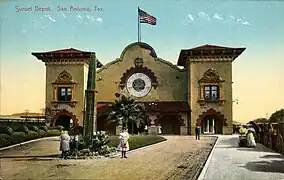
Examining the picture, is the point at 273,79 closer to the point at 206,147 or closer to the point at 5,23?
the point at 5,23

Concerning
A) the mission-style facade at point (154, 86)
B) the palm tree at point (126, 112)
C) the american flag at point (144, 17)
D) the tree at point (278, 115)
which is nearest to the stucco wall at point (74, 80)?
the mission-style facade at point (154, 86)

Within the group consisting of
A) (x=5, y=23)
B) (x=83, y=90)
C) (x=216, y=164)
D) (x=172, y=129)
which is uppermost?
(x=5, y=23)

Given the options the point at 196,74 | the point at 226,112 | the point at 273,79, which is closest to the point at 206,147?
the point at 196,74

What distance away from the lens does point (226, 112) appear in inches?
360

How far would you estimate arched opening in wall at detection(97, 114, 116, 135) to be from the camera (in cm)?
956

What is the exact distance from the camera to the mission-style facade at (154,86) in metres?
8.48

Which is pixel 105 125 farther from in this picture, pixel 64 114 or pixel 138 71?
pixel 64 114

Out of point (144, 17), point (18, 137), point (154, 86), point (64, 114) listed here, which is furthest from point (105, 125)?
point (144, 17)

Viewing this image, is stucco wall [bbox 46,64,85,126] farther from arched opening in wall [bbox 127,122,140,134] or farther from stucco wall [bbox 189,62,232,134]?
stucco wall [bbox 189,62,232,134]

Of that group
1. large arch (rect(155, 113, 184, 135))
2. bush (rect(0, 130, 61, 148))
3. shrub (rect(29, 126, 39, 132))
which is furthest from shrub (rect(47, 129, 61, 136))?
large arch (rect(155, 113, 184, 135))

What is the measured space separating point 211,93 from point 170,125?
109 centimetres

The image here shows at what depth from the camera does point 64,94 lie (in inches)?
338

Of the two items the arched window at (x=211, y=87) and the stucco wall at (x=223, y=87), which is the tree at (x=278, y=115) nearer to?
the stucco wall at (x=223, y=87)

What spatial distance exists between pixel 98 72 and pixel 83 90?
498 millimetres
